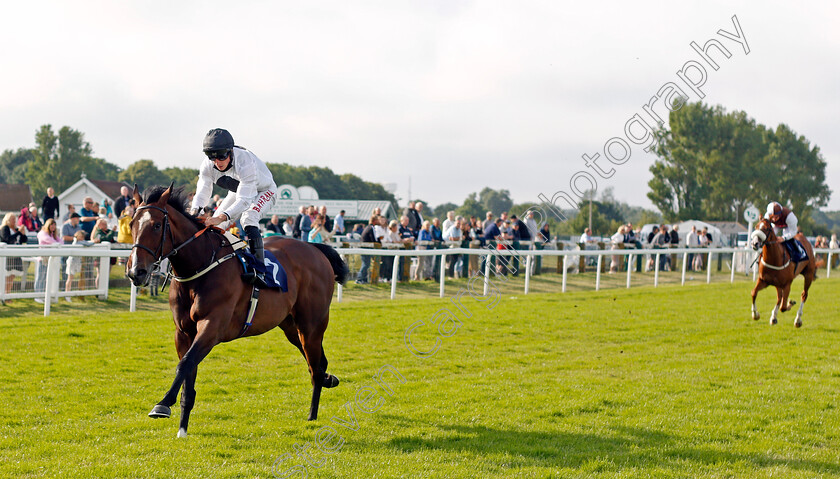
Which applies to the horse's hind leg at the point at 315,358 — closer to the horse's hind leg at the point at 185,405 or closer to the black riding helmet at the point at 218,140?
the horse's hind leg at the point at 185,405

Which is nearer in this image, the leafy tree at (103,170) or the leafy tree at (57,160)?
the leafy tree at (57,160)

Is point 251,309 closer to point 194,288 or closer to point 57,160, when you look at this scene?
point 194,288

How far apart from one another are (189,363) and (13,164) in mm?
93750

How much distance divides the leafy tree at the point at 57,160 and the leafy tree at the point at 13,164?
22.4m

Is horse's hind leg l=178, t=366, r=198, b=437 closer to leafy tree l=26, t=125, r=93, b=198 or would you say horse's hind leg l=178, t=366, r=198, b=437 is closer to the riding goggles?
the riding goggles

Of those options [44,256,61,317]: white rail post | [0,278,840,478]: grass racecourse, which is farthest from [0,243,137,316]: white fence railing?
[0,278,840,478]: grass racecourse

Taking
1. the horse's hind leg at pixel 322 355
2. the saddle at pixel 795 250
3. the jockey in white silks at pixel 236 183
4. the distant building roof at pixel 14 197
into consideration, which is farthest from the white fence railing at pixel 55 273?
the distant building roof at pixel 14 197

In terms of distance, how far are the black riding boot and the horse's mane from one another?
0.38 meters

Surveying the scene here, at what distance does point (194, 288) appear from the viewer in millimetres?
4762

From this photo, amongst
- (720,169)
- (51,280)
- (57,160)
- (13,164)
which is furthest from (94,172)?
(51,280)

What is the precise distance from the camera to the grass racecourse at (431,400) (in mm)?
4367

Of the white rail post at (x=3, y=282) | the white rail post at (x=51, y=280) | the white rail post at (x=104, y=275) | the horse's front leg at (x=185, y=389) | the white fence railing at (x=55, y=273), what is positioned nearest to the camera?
the horse's front leg at (x=185, y=389)

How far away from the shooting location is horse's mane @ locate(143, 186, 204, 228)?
474 cm

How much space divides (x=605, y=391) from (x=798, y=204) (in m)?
55.1
